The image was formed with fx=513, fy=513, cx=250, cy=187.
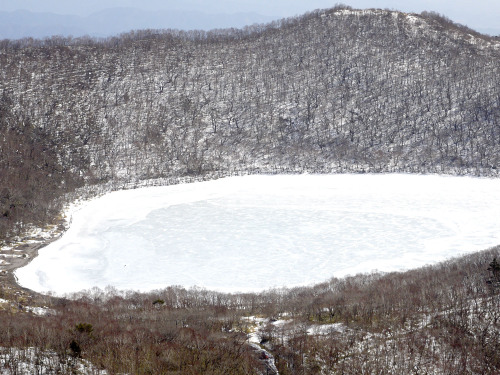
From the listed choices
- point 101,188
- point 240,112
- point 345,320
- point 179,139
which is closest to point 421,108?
point 240,112

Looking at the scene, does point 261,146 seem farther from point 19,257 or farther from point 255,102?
point 19,257

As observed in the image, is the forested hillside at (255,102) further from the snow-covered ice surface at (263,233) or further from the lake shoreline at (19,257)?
the lake shoreline at (19,257)

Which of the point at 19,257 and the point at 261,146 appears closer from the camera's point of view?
the point at 19,257

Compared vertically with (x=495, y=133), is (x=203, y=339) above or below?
below

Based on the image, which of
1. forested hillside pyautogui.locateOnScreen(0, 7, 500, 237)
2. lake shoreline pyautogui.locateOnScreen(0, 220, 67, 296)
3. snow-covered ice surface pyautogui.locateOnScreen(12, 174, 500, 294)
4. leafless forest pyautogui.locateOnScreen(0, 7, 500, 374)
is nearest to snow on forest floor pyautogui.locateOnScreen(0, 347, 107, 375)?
leafless forest pyautogui.locateOnScreen(0, 7, 500, 374)

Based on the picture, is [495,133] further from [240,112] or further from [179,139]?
[179,139]

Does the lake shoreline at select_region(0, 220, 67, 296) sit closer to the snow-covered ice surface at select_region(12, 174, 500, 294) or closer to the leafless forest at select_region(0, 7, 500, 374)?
the snow-covered ice surface at select_region(12, 174, 500, 294)

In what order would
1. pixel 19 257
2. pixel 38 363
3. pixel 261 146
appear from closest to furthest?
pixel 38 363 → pixel 19 257 → pixel 261 146

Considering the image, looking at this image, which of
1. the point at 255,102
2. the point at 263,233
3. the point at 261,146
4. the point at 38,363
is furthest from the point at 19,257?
the point at 255,102
